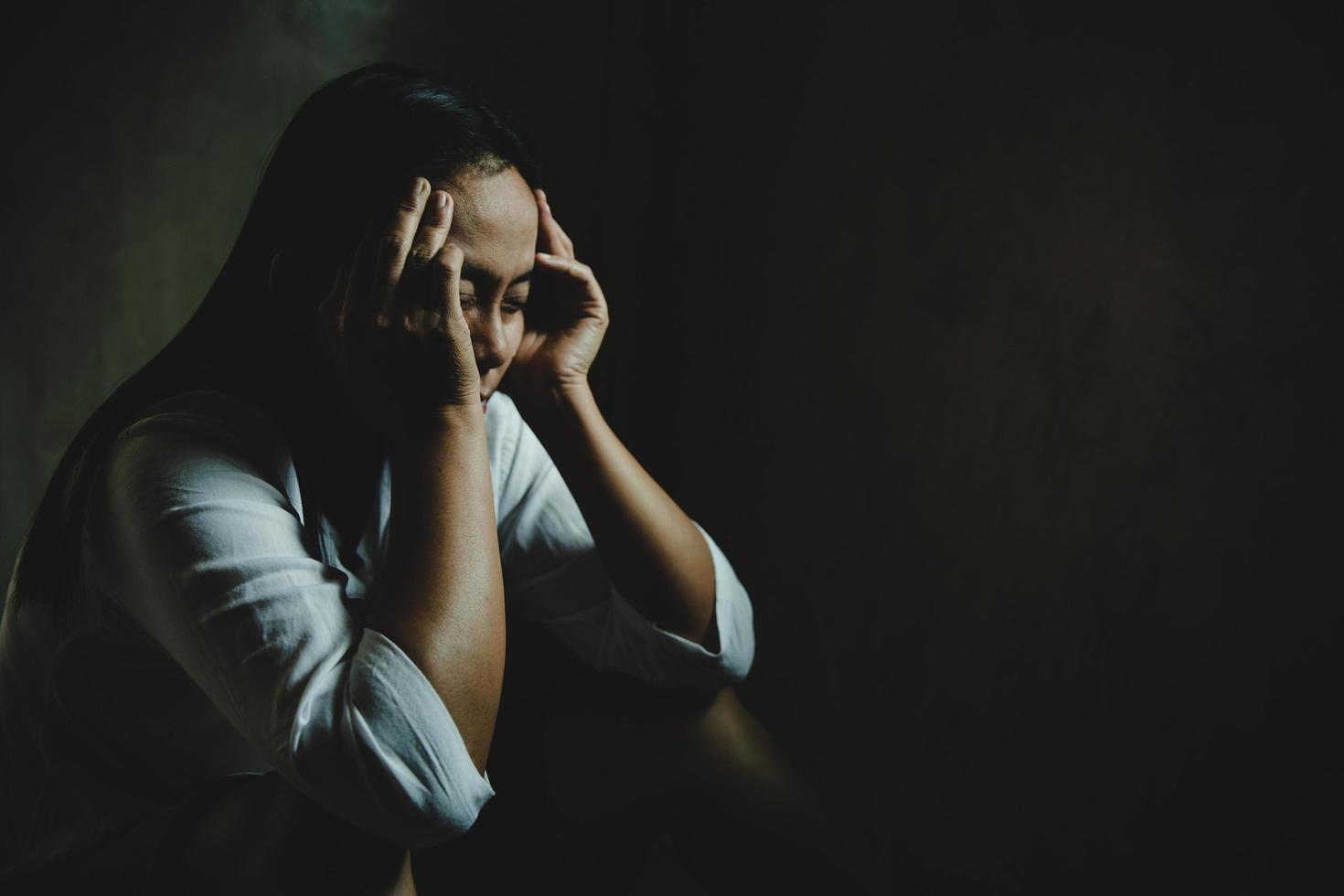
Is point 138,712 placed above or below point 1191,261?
below

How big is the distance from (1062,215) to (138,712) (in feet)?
3.01

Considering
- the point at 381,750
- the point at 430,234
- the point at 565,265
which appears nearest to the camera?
the point at 381,750

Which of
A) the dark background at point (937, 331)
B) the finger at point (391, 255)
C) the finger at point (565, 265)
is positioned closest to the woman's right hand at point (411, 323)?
the finger at point (391, 255)

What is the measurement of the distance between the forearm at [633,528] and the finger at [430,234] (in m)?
0.24

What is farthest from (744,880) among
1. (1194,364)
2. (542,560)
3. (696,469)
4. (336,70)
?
(336,70)

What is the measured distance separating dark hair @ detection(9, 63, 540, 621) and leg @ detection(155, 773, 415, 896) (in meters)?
0.20

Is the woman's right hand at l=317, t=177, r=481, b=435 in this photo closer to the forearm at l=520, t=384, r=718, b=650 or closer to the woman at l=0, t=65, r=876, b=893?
the woman at l=0, t=65, r=876, b=893

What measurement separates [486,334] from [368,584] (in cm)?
28

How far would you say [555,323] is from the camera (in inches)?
39.8

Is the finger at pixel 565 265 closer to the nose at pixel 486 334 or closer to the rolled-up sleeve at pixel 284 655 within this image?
the nose at pixel 486 334

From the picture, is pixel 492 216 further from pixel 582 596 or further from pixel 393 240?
pixel 582 596

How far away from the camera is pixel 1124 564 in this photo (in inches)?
35.4

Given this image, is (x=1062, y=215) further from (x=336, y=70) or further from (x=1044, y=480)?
(x=336, y=70)

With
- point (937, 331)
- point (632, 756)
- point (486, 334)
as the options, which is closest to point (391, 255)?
point (486, 334)
